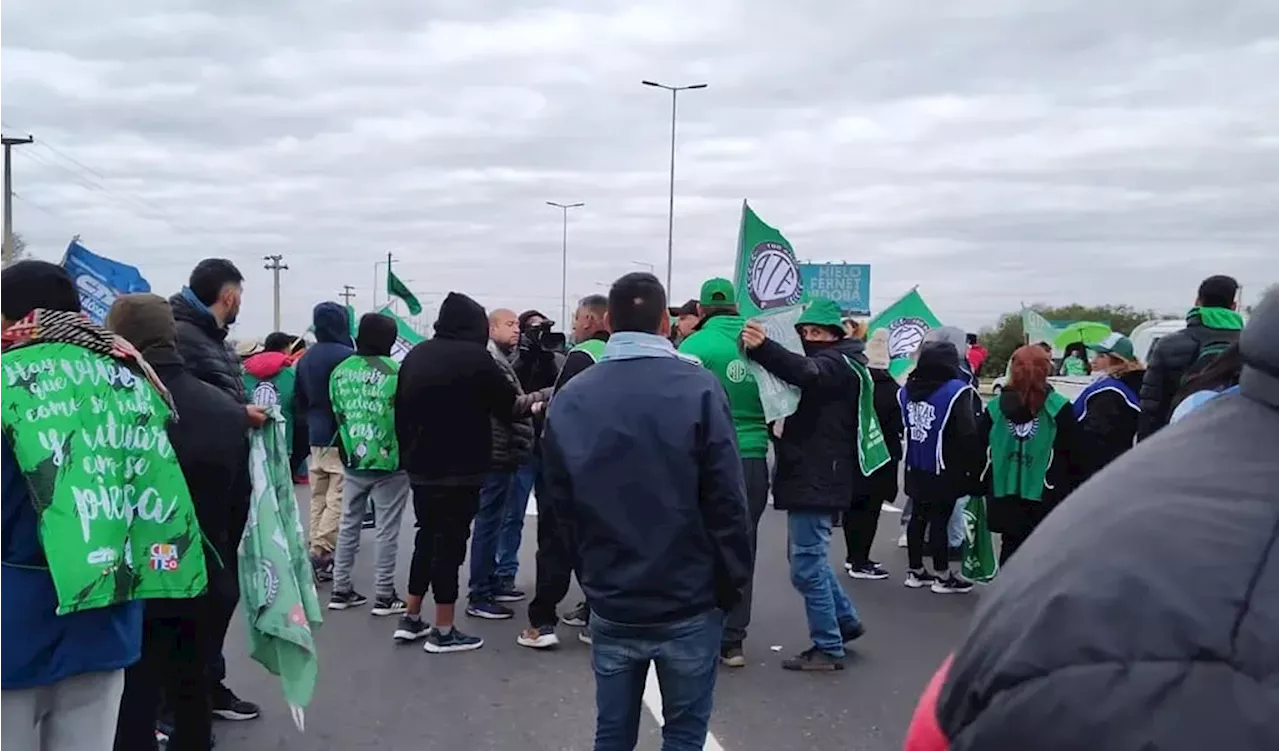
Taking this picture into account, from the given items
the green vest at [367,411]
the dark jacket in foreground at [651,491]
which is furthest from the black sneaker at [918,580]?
the dark jacket in foreground at [651,491]

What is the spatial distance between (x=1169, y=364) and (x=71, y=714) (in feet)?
18.3

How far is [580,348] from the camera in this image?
20.9ft

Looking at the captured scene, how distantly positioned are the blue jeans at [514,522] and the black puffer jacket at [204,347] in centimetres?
288

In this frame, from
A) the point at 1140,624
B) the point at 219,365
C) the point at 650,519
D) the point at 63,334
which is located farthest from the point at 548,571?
the point at 1140,624

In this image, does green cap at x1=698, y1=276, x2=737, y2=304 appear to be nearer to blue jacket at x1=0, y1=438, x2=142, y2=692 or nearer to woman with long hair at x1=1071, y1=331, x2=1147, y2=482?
woman with long hair at x1=1071, y1=331, x2=1147, y2=482

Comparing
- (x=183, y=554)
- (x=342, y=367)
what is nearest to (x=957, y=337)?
(x=342, y=367)

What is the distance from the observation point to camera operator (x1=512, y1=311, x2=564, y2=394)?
24.0 ft

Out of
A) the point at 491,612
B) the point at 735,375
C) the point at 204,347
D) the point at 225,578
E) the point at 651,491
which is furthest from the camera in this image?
the point at 491,612

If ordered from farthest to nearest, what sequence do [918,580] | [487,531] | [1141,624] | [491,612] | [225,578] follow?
[918,580] < [487,531] < [491,612] < [225,578] < [1141,624]

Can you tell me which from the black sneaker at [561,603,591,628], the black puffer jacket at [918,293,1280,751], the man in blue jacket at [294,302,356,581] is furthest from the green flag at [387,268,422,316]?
the black puffer jacket at [918,293,1280,751]

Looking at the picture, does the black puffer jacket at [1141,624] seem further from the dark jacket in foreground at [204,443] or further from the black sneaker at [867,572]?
the black sneaker at [867,572]

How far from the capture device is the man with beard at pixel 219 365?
418cm

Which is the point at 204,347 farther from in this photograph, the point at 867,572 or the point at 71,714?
the point at 867,572

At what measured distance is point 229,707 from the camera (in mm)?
5145
